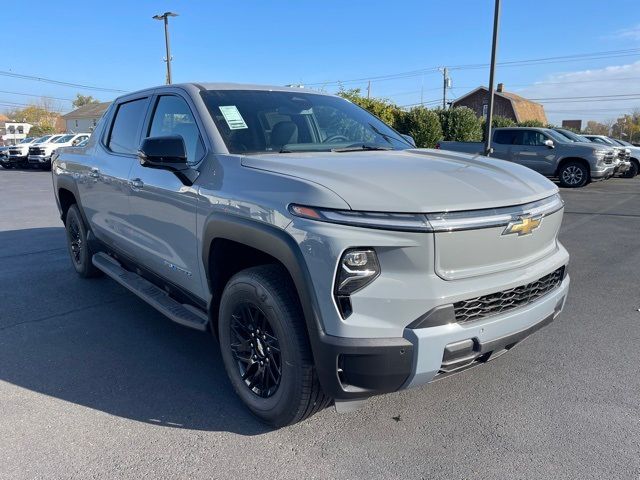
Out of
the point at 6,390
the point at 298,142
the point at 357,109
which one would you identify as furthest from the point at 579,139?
the point at 6,390

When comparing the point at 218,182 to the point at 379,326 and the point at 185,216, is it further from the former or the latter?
the point at 379,326

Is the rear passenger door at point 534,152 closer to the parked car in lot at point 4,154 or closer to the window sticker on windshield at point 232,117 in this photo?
the window sticker on windshield at point 232,117

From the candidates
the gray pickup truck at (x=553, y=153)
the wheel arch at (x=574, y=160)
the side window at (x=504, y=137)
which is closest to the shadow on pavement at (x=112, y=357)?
the gray pickup truck at (x=553, y=153)

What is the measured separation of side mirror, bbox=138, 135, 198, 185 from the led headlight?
1.33 metres

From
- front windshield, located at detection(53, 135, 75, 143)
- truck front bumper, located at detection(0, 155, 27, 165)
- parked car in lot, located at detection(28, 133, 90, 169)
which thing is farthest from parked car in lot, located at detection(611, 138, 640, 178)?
truck front bumper, located at detection(0, 155, 27, 165)

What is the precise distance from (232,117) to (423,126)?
66.4ft

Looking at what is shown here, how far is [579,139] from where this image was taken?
1734cm

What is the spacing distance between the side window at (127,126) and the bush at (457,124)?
21.1m

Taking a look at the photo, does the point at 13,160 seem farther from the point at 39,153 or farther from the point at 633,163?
the point at 633,163

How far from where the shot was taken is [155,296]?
12.5 feet

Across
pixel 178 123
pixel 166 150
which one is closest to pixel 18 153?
pixel 178 123

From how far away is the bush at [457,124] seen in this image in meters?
24.1

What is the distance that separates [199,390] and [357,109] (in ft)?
8.32

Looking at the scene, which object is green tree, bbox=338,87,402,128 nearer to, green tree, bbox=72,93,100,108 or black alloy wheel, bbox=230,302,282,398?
black alloy wheel, bbox=230,302,282,398
